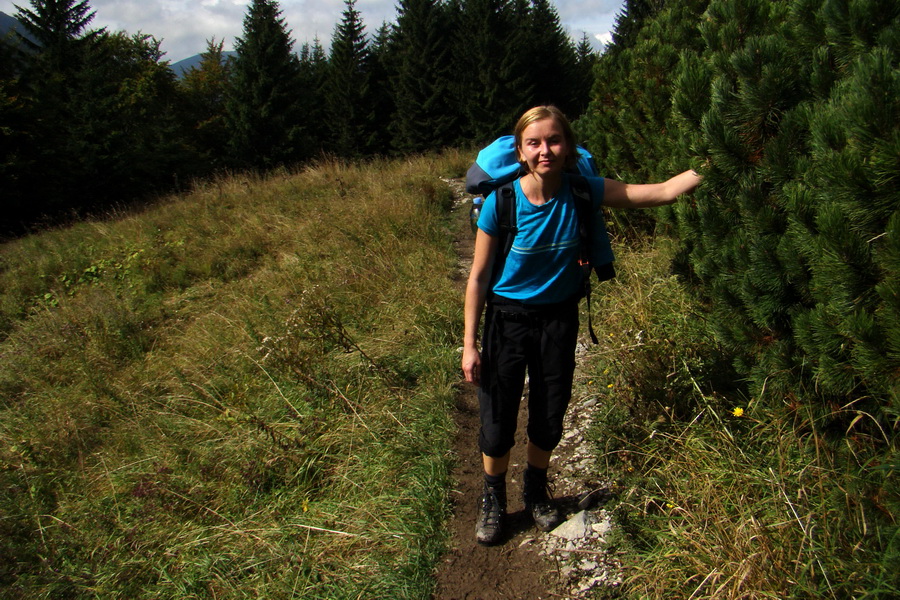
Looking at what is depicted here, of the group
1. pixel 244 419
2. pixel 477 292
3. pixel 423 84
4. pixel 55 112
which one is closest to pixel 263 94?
pixel 423 84

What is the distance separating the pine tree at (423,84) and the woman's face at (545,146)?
32.6 m

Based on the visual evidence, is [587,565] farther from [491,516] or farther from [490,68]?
A: [490,68]

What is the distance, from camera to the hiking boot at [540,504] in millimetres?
2539

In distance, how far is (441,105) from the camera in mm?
34781

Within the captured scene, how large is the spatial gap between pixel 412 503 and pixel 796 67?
7.98ft

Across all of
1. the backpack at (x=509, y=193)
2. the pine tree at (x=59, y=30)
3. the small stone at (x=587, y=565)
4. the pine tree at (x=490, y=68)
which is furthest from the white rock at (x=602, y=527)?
the pine tree at (x=490, y=68)

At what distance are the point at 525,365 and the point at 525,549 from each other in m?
0.84

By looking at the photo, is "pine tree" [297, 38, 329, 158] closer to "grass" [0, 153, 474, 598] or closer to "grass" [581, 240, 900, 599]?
"grass" [0, 153, 474, 598]

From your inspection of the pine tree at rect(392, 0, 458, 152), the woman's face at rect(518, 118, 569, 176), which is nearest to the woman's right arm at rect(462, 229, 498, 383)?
the woman's face at rect(518, 118, 569, 176)

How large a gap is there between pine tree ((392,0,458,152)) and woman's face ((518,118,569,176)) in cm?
3259

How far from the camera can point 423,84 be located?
3391cm

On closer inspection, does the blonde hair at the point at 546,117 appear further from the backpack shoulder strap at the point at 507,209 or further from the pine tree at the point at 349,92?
the pine tree at the point at 349,92

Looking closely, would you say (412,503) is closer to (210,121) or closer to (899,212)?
(899,212)

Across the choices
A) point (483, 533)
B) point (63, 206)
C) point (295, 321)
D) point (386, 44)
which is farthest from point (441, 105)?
point (483, 533)
